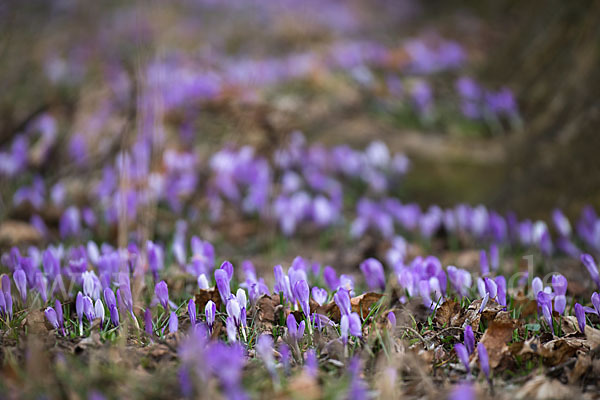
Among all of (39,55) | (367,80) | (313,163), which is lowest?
(313,163)

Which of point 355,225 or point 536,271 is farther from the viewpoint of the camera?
point 355,225

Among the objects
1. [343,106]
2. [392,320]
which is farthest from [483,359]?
[343,106]

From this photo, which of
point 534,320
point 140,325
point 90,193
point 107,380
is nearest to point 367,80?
point 90,193

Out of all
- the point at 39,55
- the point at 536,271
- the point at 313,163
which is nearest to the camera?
the point at 536,271

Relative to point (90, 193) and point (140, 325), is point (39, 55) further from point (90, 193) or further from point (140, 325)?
point (140, 325)

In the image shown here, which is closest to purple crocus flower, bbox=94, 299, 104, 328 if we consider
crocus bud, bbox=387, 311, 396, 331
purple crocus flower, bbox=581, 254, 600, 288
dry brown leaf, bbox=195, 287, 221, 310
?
dry brown leaf, bbox=195, 287, 221, 310

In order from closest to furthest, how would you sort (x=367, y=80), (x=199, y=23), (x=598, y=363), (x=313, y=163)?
(x=598, y=363) → (x=313, y=163) → (x=367, y=80) → (x=199, y=23)
